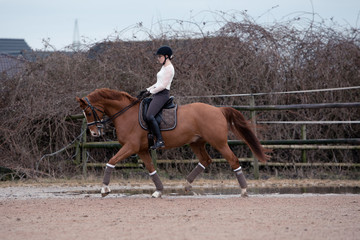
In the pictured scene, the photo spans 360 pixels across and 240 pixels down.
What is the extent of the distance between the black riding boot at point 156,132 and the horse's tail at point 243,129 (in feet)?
4.35

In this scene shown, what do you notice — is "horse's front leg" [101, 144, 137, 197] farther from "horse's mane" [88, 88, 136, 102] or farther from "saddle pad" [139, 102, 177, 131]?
"horse's mane" [88, 88, 136, 102]

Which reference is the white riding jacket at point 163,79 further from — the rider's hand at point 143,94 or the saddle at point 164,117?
the saddle at point 164,117

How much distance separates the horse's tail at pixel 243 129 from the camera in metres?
10.2

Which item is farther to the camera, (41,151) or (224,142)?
(41,151)

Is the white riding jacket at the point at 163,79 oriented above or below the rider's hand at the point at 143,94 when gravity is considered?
above

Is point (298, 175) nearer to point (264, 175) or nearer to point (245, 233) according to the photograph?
point (264, 175)

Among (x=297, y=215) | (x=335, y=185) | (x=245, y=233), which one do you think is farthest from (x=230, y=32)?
(x=245, y=233)

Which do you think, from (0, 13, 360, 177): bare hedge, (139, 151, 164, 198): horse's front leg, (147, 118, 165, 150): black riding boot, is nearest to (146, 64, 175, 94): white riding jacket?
(147, 118, 165, 150): black riding boot

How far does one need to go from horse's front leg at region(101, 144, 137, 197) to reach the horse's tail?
189 cm

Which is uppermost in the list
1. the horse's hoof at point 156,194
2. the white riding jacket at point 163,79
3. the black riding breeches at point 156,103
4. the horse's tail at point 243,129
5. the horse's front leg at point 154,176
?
the white riding jacket at point 163,79

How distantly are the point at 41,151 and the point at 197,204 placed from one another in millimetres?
6298

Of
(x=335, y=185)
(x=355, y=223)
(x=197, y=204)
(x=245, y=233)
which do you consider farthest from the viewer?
(x=335, y=185)

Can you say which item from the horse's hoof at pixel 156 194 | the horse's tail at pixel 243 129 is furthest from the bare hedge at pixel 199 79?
the horse's hoof at pixel 156 194

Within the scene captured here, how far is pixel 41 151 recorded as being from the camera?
13547 millimetres
